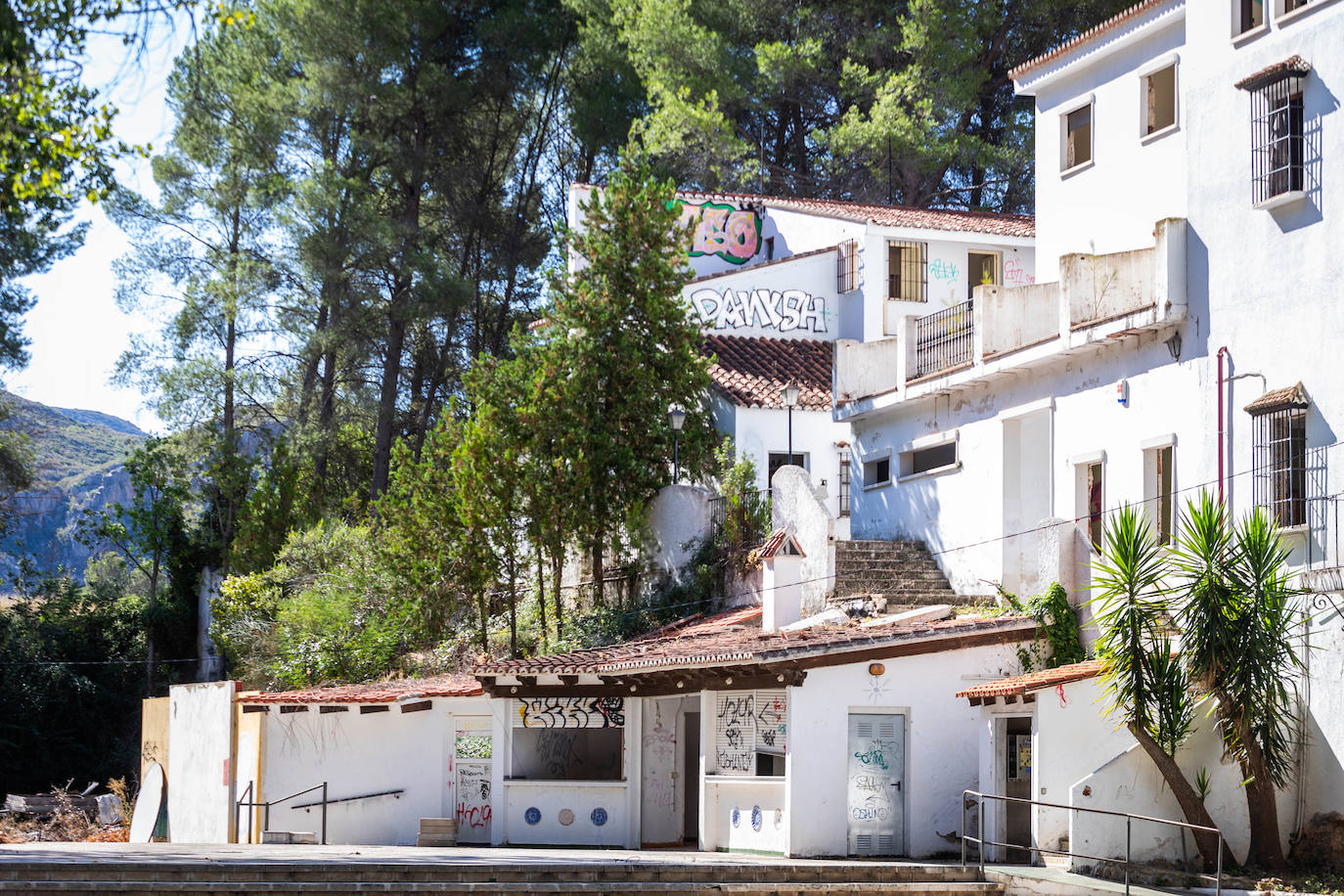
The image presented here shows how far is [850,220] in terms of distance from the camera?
34938mm

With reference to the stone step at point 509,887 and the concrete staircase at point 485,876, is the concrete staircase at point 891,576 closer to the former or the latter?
Answer: the concrete staircase at point 485,876

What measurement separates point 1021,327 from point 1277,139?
601 centimetres

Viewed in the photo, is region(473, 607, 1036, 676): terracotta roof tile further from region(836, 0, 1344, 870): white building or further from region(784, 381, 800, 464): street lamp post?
region(784, 381, 800, 464): street lamp post

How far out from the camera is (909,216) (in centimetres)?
3509

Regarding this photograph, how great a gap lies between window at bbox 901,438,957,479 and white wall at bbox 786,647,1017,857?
16.7ft

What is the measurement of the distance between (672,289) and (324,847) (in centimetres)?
1299

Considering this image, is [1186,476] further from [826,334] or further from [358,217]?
[358,217]

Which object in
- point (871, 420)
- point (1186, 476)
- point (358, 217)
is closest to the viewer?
point (1186, 476)

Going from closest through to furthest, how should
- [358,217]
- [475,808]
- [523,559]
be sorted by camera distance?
[475,808], [523,559], [358,217]

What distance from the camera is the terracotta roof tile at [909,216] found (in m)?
34.4

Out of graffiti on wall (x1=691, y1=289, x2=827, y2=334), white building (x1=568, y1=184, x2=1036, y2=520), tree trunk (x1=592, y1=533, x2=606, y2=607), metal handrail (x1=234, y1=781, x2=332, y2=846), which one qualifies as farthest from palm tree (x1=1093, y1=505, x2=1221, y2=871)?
graffiti on wall (x1=691, y1=289, x2=827, y2=334)

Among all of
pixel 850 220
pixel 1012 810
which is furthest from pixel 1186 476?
pixel 850 220

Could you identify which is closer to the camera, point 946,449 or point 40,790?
point 946,449

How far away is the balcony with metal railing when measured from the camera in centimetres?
1972
